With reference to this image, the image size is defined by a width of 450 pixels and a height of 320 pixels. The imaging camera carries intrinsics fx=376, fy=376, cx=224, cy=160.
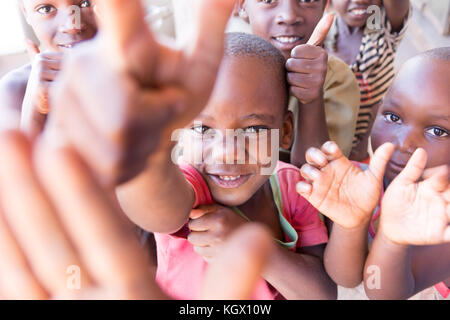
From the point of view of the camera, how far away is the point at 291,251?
0.71 m

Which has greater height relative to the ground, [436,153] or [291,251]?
[436,153]

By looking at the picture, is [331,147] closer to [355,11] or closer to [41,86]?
[41,86]

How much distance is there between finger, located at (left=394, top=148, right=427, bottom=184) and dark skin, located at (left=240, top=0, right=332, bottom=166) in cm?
23

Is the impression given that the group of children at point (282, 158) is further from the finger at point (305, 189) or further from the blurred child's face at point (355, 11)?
the blurred child's face at point (355, 11)

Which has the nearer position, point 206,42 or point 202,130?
point 206,42

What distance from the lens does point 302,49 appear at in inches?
26.4

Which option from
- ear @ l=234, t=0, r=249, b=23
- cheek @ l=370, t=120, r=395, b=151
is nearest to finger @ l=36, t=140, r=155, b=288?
cheek @ l=370, t=120, r=395, b=151

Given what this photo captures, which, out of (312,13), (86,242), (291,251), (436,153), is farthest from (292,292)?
(312,13)

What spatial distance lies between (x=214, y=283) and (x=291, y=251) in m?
0.50

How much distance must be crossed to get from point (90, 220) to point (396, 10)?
3.90ft

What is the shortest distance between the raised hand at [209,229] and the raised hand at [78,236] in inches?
14.4

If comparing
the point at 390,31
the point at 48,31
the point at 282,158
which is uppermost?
the point at 48,31

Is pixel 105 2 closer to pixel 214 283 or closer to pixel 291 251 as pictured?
pixel 214 283

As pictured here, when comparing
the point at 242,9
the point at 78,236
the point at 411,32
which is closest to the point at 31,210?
the point at 78,236
